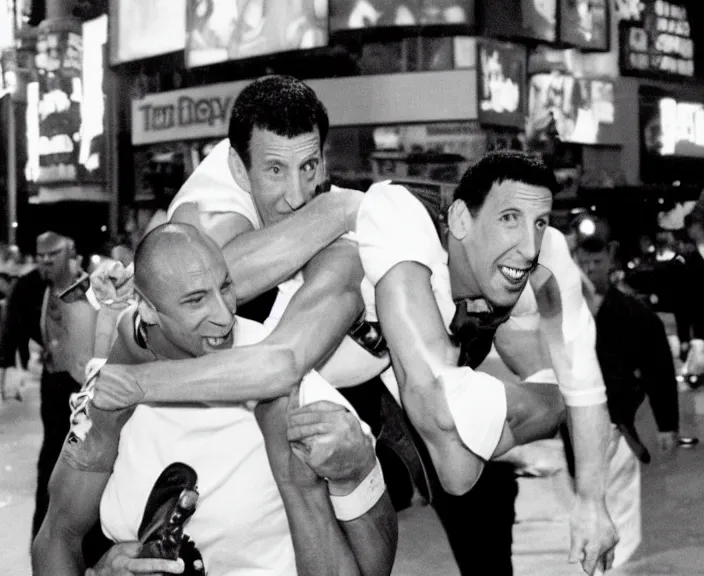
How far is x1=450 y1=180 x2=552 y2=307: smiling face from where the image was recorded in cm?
326

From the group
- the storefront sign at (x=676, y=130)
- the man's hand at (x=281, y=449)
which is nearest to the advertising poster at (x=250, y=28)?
the storefront sign at (x=676, y=130)

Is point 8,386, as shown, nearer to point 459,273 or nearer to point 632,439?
point 632,439

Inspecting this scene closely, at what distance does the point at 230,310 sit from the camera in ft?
9.82

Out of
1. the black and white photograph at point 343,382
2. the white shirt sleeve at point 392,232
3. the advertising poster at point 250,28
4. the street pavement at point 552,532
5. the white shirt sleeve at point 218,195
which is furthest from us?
the advertising poster at point 250,28

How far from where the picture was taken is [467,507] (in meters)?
4.00

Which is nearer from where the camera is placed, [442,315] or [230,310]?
[230,310]

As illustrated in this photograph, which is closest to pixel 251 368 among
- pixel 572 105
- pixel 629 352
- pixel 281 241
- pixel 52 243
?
pixel 281 241

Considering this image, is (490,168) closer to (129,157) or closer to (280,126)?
(280,126)

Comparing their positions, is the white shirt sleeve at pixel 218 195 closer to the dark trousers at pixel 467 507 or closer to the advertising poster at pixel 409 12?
the dark trousers at pixel 467 507

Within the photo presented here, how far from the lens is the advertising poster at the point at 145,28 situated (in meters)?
30.4

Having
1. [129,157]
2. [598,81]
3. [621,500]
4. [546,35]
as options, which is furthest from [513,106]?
[621,500]

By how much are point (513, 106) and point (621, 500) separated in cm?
2113

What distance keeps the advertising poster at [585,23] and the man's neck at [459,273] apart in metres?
24.0

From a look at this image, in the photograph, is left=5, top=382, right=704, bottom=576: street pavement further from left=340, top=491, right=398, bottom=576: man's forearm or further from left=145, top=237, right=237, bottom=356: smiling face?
left=145, top=237, right=237, bottom=356: smiling face
